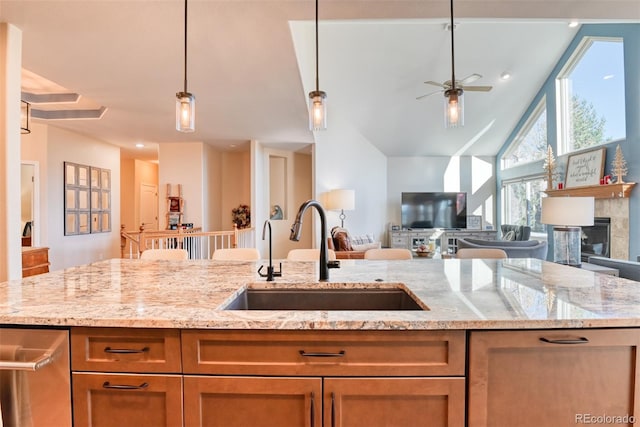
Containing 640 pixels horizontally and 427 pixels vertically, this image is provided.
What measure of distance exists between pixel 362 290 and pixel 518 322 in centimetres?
70

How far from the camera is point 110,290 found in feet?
4.65

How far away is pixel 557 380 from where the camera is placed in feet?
3.42

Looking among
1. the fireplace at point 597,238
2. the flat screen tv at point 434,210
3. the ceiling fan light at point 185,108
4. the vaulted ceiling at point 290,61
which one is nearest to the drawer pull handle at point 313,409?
the ceiling fan light at point 185,108

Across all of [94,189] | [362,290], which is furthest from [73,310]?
[94,189]

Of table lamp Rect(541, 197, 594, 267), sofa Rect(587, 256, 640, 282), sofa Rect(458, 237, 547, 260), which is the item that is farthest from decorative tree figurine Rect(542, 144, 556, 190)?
sofa Rect(587, 256, 640, 282)

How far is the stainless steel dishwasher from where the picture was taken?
3.54ft

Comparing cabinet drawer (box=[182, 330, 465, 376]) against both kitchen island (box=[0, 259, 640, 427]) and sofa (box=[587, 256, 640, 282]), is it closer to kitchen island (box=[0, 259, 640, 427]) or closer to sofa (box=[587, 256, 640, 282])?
kitchen island (box=[0, 259, 640, 427])

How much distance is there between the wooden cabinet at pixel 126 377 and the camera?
41.9 inches

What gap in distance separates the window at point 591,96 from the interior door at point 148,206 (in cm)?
969

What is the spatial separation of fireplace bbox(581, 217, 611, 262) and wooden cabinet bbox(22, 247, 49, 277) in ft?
24.5

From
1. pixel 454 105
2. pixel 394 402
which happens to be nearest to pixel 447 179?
pixel 454 105

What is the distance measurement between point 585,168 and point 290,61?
5.35 meters

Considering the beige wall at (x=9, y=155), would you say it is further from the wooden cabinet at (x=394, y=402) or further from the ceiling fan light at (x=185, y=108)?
the wooden cabinet at (x=394, y=402)

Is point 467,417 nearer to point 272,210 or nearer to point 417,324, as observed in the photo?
point 417,324
